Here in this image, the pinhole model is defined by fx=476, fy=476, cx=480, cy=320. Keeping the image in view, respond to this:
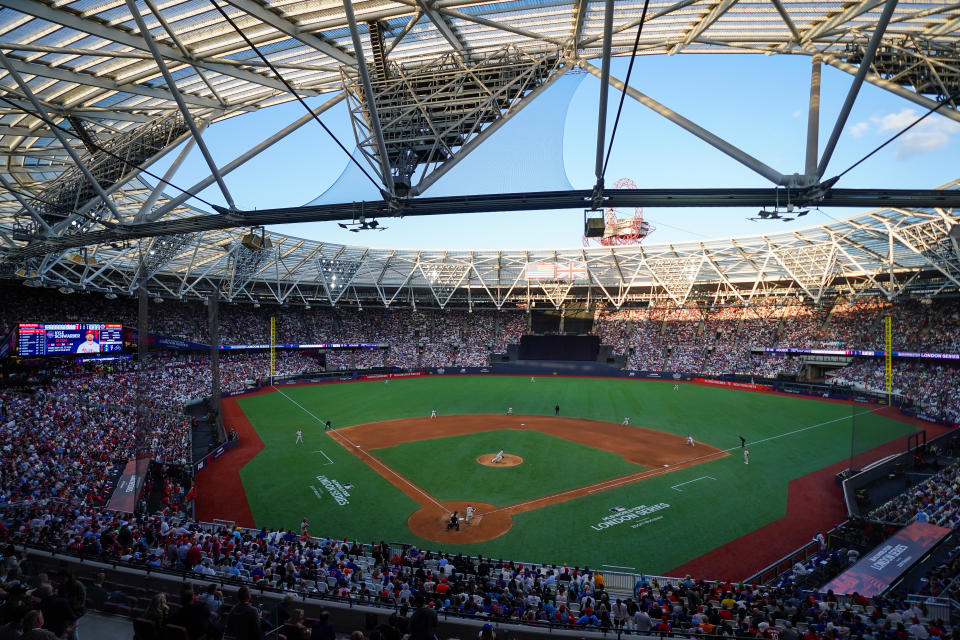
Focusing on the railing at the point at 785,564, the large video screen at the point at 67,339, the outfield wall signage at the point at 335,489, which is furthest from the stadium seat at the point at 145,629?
the large video screen at the point at 67,339

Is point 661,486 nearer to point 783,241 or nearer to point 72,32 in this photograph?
point 72,32

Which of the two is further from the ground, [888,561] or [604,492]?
[888,561]

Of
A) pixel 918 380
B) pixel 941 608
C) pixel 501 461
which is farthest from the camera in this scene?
pixel 918 380

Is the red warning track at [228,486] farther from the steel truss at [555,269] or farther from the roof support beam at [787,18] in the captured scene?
the roof support beam at [787,18]

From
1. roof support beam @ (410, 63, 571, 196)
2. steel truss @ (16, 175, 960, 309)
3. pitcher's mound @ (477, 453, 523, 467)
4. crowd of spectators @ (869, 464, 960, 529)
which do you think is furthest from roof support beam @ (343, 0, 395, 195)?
steel truss @ (16, 175, 960, 309)

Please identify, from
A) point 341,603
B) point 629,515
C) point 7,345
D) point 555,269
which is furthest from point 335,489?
point 555,269

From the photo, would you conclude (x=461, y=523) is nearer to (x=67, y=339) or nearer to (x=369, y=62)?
(x=369, y=62)

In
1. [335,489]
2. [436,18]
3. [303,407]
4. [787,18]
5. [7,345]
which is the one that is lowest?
[303,407]
